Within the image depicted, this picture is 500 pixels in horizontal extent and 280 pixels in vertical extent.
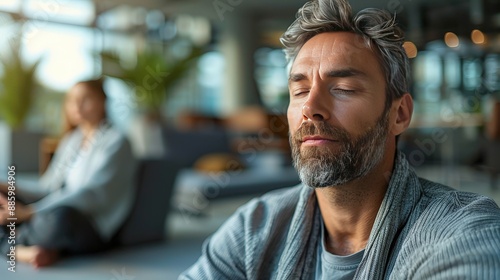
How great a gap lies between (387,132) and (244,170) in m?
3.84

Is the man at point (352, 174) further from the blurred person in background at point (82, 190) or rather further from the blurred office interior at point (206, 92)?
the blurred person in background at point (82, 190)

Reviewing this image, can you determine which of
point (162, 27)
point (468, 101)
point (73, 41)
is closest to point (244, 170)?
point (468, 101)

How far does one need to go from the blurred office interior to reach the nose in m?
0.23

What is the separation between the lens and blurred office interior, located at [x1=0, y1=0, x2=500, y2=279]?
1601 mm

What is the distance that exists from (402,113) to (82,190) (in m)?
1.95

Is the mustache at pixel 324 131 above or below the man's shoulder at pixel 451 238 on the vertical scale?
above

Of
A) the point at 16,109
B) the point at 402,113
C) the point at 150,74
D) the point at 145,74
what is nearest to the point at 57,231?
the point at 402,113

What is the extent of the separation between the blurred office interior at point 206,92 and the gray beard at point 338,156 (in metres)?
0.23

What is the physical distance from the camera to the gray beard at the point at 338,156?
95 cm

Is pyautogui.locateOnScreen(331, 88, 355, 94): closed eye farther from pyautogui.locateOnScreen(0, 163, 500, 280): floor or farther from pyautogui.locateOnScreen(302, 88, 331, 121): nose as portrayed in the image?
pyautogui.locateOnScreen(0, 163, 500, 280): floor

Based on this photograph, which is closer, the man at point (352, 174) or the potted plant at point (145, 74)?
the man at point (352, 174)

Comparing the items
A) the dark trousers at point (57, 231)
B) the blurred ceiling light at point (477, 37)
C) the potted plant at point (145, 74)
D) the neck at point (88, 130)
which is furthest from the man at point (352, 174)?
the potted plant at point (145, 74)

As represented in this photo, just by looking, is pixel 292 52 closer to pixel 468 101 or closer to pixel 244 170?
pixel 468 101

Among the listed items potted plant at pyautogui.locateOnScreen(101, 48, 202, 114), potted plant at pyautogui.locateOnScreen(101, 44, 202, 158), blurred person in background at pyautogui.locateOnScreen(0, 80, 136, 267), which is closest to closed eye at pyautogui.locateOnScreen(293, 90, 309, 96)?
blurred person in background at pyautogui.locateOnScreen(0, 80, 136, 267)
